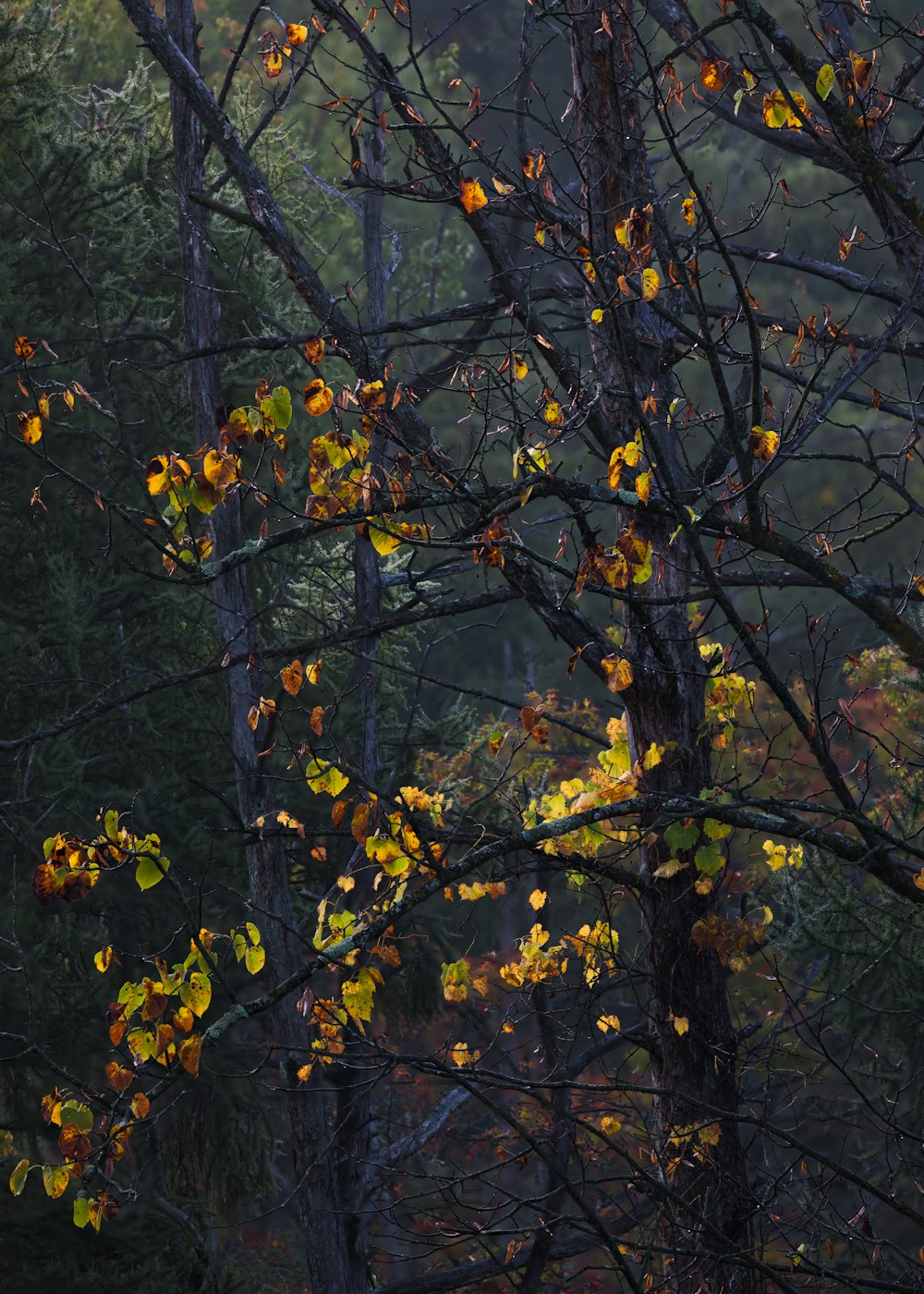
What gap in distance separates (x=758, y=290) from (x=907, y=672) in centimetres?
1064

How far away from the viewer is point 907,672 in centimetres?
1364

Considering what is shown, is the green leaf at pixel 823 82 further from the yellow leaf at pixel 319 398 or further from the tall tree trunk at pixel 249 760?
the tall tree trunk at pixel 249 760

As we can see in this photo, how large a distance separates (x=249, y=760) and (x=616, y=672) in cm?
426

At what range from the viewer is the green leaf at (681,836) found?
4.33 m

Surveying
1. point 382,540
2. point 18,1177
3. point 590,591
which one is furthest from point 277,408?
point 18,1177

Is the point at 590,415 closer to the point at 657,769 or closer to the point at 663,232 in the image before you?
the point at 663,232

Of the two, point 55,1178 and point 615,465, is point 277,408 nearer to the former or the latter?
point 615,465

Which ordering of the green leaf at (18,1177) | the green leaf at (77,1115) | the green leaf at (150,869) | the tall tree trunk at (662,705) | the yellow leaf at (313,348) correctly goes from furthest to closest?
the tall tree trunk at (662,705) < the yellow leaf at (313,348) < the green leaf at (150,869) < the green leaf at (77,1115) < the green leaf at (18,1177)

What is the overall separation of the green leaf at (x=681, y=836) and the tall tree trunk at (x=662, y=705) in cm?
82

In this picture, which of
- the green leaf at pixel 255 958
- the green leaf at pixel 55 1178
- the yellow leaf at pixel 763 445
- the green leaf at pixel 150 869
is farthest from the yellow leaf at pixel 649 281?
the green leaf at pixel 55 1178

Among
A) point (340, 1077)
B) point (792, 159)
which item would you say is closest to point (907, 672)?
point (340, 1077)

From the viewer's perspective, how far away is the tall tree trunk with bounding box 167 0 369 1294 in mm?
8227

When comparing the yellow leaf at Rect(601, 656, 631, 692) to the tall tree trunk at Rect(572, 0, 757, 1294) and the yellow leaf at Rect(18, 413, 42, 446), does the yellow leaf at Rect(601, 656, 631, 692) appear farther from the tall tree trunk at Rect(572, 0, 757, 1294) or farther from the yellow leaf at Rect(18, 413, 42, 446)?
the yellow leaf at Rect(18, 413, 42, 446)

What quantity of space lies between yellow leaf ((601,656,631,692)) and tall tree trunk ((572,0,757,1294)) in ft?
0.85
